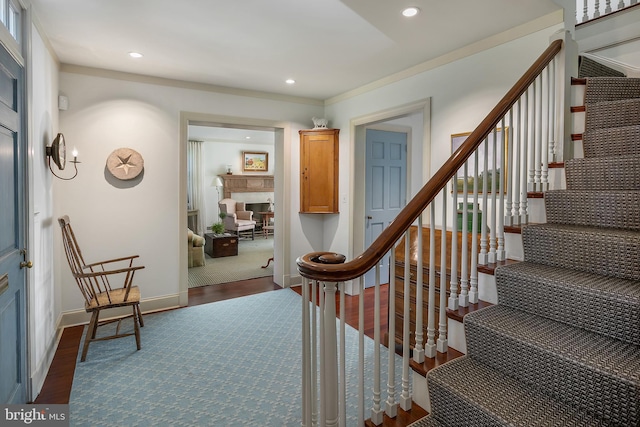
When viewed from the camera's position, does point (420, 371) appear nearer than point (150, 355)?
Yes

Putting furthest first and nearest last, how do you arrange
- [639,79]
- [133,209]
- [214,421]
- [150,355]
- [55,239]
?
[133,209]
[55,239]
[150,355]
[639,79]
[214,421]

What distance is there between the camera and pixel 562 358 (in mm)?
1241

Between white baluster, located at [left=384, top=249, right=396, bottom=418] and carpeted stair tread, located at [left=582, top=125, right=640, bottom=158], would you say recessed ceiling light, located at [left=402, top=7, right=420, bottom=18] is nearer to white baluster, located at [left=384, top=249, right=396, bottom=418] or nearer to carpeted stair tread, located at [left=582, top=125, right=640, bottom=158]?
carpeted stair tread, located at [left=582, top=125, right=640, bottom=158]

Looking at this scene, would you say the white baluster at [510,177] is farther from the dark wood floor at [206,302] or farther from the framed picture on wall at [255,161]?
the framed picture on wall at [255,161]

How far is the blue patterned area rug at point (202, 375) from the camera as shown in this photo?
2148mm

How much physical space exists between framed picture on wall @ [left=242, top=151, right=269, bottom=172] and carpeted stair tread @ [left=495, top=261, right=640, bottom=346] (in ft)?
28.4

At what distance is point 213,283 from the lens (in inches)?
199

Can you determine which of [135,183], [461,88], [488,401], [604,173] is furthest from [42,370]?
[461,88]

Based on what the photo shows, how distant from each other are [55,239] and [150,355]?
59.8 inches

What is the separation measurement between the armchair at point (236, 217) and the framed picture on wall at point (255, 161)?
1.13m

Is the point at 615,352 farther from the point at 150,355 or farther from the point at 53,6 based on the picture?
the point at 53,6

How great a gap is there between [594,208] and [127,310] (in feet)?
13.8

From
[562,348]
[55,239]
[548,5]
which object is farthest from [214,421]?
[548,5]

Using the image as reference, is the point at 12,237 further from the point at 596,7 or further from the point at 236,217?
the point at 236,217
